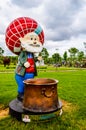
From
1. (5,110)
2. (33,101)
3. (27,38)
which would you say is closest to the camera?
(33,101)

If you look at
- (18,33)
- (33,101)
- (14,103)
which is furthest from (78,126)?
(18,33)

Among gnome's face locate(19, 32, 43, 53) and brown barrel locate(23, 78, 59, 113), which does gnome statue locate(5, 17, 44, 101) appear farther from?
brown barrel locate(23, 78, 59, 113)

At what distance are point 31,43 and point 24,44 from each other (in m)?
0.17

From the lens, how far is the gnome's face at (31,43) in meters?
5.47

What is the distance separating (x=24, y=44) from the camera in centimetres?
546

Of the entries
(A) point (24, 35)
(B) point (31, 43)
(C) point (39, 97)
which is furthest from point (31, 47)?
(C) point (39, 97)

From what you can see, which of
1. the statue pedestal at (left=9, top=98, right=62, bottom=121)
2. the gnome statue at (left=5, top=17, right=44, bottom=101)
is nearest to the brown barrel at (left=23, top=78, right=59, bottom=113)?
the statue pedestal at (left=9, top=98, right=62, bottom=121)

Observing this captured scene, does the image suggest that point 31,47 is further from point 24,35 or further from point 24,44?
point 24,35

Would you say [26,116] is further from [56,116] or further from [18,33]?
[18,33]

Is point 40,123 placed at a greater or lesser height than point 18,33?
lesser

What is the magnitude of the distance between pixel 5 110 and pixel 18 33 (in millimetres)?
2084

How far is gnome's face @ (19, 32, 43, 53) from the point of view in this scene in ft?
17.9

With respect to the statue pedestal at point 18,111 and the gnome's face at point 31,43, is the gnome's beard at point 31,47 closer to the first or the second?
the gnome's face at point 31,43

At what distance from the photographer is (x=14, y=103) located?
5449 mm
